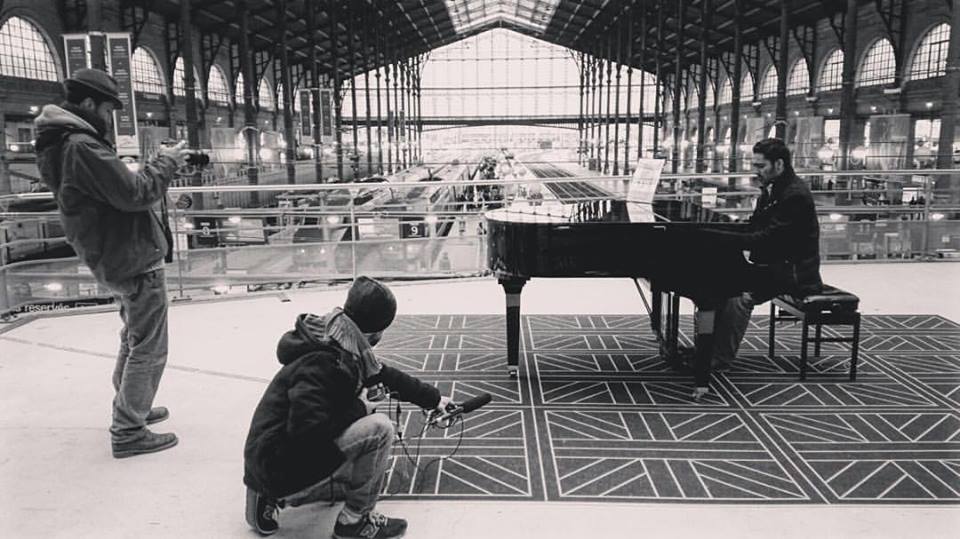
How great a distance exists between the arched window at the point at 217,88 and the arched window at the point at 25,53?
10703mm

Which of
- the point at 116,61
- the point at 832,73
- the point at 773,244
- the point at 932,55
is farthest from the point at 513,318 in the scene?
the point at 832,73

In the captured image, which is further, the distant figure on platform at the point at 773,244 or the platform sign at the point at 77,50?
the platform sign at the point at 77,50

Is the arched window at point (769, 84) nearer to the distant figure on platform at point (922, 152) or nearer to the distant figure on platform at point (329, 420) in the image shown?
the distant figure on platform at point (922, 152)

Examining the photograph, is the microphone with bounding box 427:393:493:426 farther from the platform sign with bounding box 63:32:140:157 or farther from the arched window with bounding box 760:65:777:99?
the arched window with bounding box 760:65:777:99

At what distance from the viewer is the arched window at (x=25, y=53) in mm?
18641

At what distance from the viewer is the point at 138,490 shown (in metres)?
3.12

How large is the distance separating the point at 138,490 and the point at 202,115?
27.6m

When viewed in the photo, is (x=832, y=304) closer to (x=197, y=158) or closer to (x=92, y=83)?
(x=197, y=158)

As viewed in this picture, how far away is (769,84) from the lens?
114 ft

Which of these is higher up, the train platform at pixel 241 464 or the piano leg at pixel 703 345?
the piano leg at pixel 703 345

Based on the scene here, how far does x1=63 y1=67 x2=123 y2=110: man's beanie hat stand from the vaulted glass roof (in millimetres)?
37915

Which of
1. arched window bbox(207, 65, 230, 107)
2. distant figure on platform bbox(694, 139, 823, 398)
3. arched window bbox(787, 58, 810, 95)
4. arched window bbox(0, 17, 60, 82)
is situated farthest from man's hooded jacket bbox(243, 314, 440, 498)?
arched window bbox(787, 58, 810, 95)

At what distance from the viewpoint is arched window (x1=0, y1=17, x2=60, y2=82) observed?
61.2ft

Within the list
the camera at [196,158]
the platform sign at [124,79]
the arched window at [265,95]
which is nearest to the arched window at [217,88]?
the arched window at [265,95]
